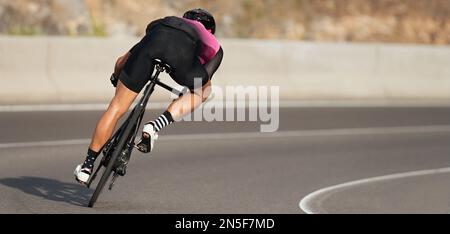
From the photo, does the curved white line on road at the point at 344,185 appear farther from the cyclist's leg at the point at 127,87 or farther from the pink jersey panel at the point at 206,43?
the cyclist's leg at the point at 127,87

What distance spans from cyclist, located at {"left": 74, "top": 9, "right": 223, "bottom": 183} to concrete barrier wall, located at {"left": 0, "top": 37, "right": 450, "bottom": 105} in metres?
9.31

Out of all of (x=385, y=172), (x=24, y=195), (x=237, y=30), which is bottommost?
(x=24, y=195)

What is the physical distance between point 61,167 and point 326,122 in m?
7.48

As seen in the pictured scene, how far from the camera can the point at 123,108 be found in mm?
9633

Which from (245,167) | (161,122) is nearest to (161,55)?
→ (161,122)

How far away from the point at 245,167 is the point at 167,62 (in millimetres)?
4493

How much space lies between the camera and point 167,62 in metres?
9.54

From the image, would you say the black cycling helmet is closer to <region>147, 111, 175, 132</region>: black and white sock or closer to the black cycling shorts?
the black cycling shorts

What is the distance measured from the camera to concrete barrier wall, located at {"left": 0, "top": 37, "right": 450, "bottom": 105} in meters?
19.0

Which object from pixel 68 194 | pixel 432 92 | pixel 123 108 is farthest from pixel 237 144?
pixel 432 92

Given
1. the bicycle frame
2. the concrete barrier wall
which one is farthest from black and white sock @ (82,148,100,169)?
the concrete barrier wall

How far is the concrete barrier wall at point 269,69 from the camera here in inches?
747

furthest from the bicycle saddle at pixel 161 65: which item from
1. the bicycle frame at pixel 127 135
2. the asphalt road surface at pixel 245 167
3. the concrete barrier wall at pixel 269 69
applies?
the concrete barrier wall at pixel 269 69
